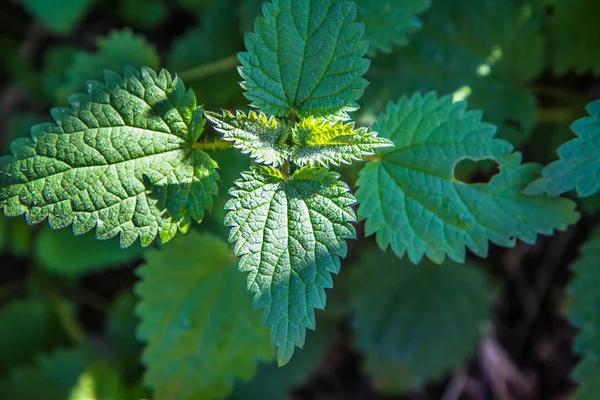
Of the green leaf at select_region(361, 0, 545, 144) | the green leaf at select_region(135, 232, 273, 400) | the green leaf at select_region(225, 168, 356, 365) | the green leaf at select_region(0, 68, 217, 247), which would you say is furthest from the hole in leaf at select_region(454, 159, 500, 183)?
the green leaf at select_region(0, 68, 217, 247)

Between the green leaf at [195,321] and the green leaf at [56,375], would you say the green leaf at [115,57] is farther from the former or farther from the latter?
the green leaf at [56,375]

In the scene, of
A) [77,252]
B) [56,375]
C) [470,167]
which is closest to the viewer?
[470,167]

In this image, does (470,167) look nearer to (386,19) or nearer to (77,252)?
(386,19)

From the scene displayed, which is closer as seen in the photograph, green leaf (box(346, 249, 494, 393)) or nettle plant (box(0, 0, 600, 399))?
nettle plant (box(0, 0, 600, 399))

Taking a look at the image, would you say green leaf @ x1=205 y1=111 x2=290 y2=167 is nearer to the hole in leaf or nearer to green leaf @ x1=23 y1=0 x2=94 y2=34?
the hole in leaf

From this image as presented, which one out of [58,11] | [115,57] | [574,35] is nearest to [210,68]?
[115,57]

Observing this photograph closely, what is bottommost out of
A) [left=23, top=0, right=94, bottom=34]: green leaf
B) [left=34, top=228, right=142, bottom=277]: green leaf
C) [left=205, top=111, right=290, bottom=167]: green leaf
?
[left=34, top=228, right=142, bottom=277]: green leaf
